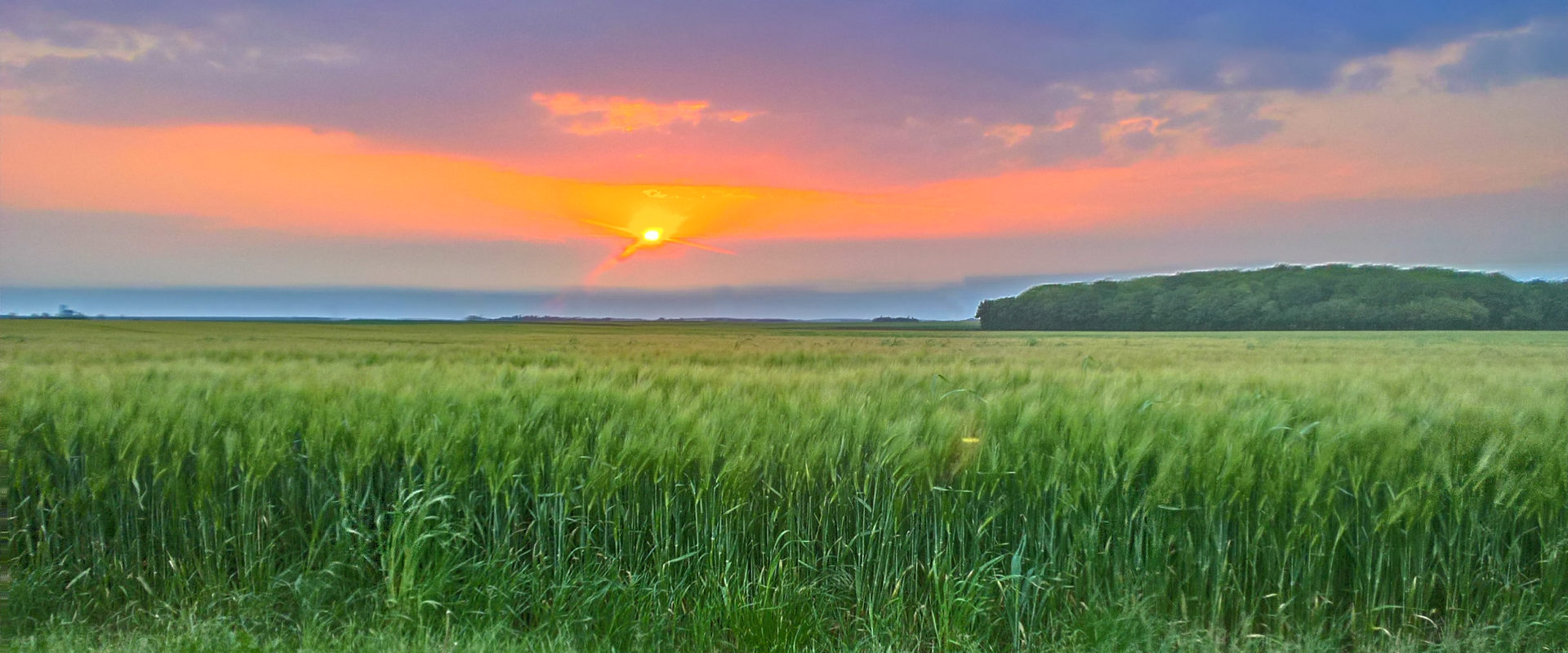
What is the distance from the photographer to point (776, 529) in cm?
329

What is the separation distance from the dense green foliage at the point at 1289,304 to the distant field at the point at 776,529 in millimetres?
36652

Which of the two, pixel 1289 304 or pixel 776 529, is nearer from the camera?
pixel 776 529

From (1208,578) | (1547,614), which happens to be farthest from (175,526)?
(1547,614)

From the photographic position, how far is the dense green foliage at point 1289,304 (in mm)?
34938

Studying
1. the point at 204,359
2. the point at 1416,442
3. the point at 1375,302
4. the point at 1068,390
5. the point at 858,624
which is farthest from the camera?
the point at 1375,302

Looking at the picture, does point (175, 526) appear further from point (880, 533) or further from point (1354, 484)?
point (1354, 484)

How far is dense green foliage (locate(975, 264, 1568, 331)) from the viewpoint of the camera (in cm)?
3494

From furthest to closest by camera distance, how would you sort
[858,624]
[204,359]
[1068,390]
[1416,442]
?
[204,359], [1068,390], [1416,442], [858,624]

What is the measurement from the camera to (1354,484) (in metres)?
3.12

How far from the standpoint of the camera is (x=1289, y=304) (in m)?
39.6

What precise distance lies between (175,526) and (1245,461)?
4697mm

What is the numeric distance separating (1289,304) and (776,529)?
45085mm

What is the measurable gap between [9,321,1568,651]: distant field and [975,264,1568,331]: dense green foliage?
3665 centimetres

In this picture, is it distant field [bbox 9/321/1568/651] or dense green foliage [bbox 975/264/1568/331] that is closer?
distant field [bbox 9/321/1568/651]
